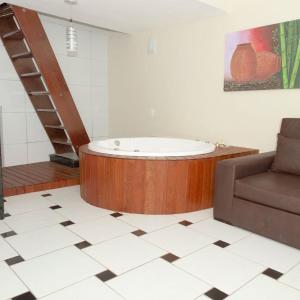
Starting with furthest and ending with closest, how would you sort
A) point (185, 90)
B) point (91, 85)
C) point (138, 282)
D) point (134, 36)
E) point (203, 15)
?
point (91, 85) < point (134, 36) < point (185, 90) < point (203, 15) < point (138, 282)

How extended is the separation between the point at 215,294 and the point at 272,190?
0.96m

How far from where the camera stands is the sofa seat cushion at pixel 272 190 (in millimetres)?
2180

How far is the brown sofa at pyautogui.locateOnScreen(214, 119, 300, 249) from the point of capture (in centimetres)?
220

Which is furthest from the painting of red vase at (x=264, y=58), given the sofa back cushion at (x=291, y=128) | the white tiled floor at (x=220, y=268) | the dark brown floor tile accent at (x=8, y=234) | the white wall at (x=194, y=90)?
the dark brown floor tile accent at (x=8, y=234)

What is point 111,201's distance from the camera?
9.55ft

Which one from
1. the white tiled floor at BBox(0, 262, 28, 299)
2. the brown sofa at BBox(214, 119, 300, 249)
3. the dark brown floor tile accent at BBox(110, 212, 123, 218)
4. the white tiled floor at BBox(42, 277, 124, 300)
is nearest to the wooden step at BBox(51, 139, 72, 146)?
the dark brown floor tile accent at BBox(110, 212, 123, 218)

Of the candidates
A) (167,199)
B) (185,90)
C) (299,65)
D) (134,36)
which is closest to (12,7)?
(134,36)

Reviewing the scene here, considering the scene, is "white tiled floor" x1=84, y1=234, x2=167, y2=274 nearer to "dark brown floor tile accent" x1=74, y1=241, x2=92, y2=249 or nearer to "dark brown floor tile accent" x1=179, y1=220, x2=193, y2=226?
"dark brown floor tile accent" x1=74, y1=241, x2=92, y2=249

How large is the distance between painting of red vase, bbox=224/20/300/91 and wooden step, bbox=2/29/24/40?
2.41 m

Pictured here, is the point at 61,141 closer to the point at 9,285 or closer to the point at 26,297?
the point at 9,285

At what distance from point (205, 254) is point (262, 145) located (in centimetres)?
172

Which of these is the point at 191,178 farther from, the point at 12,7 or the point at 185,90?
the point at 12,7

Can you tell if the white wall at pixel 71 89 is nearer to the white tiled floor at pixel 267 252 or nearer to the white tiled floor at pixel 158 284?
the white tiled floor at pixel 158 284

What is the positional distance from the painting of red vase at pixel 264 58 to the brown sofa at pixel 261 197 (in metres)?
0.55
